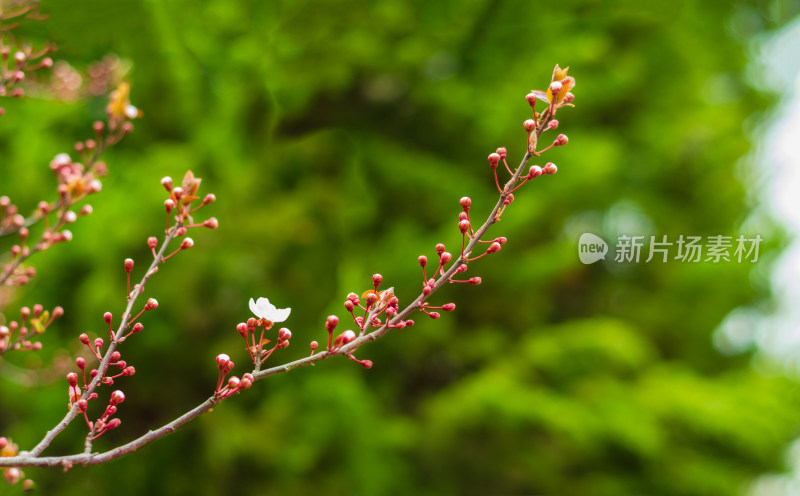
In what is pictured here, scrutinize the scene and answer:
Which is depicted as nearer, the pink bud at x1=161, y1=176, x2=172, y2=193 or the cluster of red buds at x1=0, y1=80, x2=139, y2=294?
the pink bud at x1=161, y1=176, x2=172, y2=193

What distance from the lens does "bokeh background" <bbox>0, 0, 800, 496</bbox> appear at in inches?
89.0

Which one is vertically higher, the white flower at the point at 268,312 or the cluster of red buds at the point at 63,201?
the white flower at the point at 268,312

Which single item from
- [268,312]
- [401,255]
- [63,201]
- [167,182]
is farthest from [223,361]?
[401,255]

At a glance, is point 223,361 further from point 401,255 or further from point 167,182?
point 401,255

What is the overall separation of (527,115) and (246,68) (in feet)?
4.68

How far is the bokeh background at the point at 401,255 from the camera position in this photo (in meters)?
2.26

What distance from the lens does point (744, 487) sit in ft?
11.9

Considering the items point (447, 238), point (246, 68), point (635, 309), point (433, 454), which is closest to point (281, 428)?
point (433, 454)

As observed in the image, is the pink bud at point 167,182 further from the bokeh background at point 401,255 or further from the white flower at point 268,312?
the bokeh background at point 401,255

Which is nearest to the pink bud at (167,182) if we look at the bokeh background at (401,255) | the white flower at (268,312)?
the white flower at (268,312)

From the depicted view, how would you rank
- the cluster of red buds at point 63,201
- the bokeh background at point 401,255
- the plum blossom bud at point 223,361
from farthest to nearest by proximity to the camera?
1. the bokeh background at point 401,255
2. the cluster of red buds at point 63,201
3. the plum blossom bud at point 223,361

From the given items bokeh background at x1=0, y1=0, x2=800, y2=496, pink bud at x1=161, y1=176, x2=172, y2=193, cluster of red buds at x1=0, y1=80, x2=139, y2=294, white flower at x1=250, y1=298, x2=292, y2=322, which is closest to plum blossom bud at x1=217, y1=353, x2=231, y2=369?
white flower at x1=250, y1=298, x2=292, y2=322

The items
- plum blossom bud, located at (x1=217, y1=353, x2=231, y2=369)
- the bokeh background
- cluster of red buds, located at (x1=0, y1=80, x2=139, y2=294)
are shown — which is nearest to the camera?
plum blossom bud, located at (x1=217, y1=353, x2=231, y2=369)

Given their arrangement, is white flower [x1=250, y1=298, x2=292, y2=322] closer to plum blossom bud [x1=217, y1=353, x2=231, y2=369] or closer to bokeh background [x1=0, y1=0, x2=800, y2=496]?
plum blossom bud [x1=217, y1=353, x2=231, y2=369]
